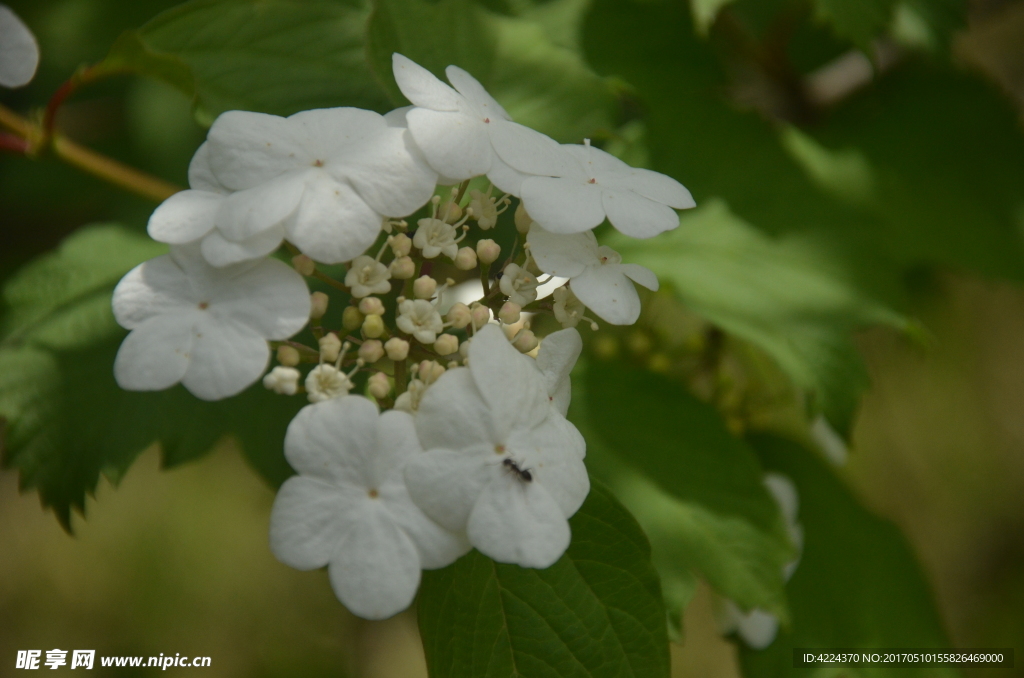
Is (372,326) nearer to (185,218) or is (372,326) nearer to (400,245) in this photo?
(400,245)

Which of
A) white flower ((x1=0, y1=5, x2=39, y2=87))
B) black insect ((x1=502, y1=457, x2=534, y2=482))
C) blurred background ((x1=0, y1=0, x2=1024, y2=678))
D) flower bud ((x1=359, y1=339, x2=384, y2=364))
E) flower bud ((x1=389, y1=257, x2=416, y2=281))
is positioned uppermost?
white flower ((x1=0, y1=5, x2=39, y2=87))

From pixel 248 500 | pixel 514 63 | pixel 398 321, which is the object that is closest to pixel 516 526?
pixel 398 321

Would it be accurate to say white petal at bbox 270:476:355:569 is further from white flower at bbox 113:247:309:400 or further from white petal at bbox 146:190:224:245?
white petal at bbox 146:190:224:245

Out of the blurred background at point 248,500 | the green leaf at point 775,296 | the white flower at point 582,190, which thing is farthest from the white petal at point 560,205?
the blurred background at point 248,500

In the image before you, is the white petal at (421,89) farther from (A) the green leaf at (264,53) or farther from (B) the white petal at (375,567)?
(B) the white petal at (375,567)

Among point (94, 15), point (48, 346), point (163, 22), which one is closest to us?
point (163, 22)

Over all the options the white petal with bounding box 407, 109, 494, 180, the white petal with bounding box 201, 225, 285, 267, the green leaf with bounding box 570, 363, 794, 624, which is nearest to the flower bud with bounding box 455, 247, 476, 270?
the white petal with bounding box 407, 109, 494, 180

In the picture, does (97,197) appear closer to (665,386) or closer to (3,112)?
(3,112)

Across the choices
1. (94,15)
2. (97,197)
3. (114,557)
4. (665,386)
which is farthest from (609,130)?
(114,557)
